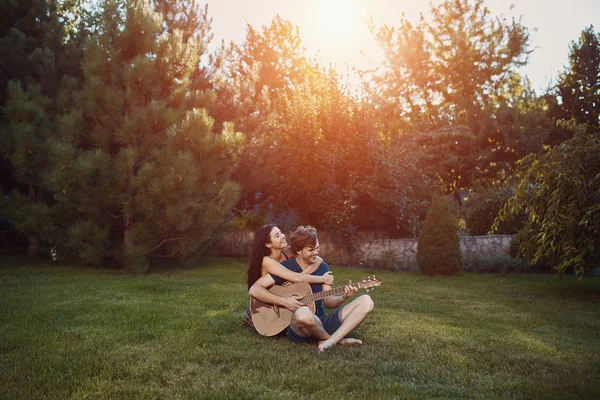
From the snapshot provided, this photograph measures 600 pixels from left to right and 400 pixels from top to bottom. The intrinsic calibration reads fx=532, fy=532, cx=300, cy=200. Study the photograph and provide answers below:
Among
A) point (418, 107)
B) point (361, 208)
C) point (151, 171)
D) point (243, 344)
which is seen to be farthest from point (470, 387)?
point (418, 107)

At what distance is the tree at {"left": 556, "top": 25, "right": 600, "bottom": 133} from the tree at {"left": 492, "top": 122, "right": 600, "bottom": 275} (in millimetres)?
16602

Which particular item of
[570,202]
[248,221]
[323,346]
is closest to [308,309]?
[323,346]

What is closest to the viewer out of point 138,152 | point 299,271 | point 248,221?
point 299,271

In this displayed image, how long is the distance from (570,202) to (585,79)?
18.3m

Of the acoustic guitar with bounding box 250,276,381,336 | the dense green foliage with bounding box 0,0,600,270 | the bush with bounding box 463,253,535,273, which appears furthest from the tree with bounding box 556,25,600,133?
the acoustic guitar with bounding box 250,276,381,336

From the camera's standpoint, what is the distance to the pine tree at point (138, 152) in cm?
1066

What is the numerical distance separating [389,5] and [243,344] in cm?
2904

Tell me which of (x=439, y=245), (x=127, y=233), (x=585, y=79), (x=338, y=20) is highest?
(x=338, y=20)

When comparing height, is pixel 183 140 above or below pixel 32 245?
above

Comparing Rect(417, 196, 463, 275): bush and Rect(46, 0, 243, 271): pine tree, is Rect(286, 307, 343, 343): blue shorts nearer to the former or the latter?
Rect(46, 0, 243, 271): pine tree

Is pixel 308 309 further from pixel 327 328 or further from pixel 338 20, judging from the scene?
pixel 338 20

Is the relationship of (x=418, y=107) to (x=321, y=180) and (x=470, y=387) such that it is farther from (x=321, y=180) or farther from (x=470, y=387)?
(x=470, y=387)

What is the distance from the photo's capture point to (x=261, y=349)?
5.02m

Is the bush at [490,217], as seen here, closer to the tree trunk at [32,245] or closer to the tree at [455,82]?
the tree at [455,82]
